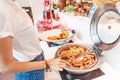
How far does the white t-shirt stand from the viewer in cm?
65

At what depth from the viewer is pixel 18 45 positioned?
0.81m

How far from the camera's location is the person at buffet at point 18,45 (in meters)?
0.65

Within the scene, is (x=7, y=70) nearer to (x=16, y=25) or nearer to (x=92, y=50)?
(x=16, y=25)

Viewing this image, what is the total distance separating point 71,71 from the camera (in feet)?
2.95

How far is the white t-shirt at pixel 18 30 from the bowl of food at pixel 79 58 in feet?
0.61

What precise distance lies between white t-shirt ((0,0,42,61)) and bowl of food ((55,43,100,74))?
0.18 meters

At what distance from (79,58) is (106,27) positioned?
0.81 feet

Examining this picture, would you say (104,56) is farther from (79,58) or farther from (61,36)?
(61,36)

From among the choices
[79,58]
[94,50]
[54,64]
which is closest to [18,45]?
[54,64]

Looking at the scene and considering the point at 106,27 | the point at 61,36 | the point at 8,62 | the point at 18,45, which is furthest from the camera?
the point at 61,36

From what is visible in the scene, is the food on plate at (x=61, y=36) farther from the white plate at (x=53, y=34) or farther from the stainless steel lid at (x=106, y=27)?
the stainless steel lid at (x=106, y=27)

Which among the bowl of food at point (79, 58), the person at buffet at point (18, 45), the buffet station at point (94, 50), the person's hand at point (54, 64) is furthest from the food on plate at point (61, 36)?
the person's hand at point (54, 64)

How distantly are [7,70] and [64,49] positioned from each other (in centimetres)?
49

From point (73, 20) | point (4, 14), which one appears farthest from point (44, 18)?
point (4, 14)
